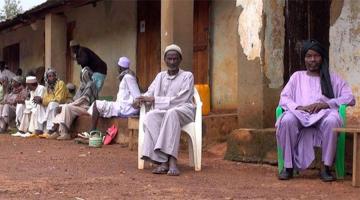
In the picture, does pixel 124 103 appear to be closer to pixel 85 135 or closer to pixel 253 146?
pixel 85 135

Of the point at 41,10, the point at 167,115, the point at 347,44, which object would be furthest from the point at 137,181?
the point at 41,10

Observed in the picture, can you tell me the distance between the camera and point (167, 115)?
229 inches

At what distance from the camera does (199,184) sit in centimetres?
512

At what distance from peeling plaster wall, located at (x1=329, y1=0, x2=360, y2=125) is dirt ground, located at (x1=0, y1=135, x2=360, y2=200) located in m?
2.00

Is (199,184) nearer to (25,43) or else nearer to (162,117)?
(162,117)

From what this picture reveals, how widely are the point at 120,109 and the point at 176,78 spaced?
288 centimetres

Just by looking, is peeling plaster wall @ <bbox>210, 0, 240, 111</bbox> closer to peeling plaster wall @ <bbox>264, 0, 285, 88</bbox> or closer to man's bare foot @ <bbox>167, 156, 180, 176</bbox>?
peeling plaster wall @ <bbox>264, 0, 285, 88</bbox>

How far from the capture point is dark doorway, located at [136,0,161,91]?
37.3 feet

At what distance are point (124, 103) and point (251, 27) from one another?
9.16ft

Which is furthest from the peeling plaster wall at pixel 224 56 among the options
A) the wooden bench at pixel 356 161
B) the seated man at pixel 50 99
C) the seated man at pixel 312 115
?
the wooden bench at pixel 356 161

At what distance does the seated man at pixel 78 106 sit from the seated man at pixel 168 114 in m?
3.97

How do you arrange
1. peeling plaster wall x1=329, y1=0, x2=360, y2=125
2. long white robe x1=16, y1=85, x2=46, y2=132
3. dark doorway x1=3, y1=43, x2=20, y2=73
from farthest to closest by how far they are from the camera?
dark doorway x1=3, y1=43, x2=20, y2=73
long white robe x1=16, y1=85, x2=46, y2=132
peeling plaster wall x1=329, y1=0, x2=360, y2=125

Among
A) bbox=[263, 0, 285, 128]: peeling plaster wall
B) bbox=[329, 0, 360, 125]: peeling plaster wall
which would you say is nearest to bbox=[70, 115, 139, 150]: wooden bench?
bbox=[263, 0, 285, 128]: peeling plaster wall

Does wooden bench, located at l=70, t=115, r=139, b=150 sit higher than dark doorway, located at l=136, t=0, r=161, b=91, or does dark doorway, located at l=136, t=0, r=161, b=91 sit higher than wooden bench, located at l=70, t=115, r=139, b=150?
dark doorway, located at l=136, t=0, r=161, b=91
